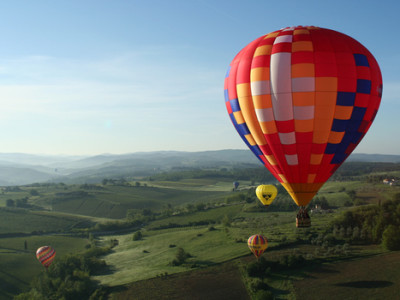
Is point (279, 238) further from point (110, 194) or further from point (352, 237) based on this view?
point (110, 194)

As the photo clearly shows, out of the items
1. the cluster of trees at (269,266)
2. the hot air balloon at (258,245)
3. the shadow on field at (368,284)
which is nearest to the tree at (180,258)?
the cluster of trees at (269,266)

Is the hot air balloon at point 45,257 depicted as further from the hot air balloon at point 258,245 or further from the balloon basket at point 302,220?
the balloon basket at point 302,220

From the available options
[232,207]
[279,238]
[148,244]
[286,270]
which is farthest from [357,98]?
[232,207]

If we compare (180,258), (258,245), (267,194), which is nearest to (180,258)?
(180,258)

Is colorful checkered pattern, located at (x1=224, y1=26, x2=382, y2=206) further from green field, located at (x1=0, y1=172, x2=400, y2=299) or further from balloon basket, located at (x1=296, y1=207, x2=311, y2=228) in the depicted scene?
green field, located at (x1=0, y1=172, x2=400, y2=299)

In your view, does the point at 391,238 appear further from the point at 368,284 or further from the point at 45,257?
the point at 45,257

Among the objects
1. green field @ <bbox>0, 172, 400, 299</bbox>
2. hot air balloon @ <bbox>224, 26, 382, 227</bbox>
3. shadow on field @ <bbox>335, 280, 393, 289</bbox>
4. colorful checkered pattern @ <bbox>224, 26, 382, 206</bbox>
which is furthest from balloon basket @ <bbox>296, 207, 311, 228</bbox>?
shadow on field @ <bbox>335, 280, 393, 289</bbox>
